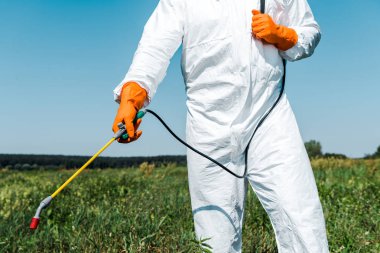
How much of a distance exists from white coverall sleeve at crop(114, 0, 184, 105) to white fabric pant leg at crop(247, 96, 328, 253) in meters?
0.66

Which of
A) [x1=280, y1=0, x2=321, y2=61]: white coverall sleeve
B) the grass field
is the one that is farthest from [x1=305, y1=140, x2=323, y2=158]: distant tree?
[x1=280, y1=0, x2=321, y2=61]: white coverall sleeve

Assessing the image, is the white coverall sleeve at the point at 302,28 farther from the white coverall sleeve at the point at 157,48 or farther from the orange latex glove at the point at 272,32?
the white coverall sleeve at the point at 157,48

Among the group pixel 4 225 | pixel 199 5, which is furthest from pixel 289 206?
pixel 4 225

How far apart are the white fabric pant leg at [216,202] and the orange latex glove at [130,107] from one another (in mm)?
482

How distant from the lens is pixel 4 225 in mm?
4438

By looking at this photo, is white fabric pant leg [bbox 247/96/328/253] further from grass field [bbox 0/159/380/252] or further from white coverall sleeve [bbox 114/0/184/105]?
white coverall sleeve [bbox 114/0/184/105]

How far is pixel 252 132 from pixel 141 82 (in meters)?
0.67

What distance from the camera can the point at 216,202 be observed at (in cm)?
310

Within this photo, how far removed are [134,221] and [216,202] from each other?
36.3 inches

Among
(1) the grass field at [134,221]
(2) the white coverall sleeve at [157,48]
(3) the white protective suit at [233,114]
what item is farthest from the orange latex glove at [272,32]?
(1) the grass field at [134,221]

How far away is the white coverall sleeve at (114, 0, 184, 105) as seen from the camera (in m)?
2.95

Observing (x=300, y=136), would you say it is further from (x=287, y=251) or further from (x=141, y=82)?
(x=141, y=82)

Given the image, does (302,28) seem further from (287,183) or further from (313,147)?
(313,147)

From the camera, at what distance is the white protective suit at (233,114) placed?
113 inches
